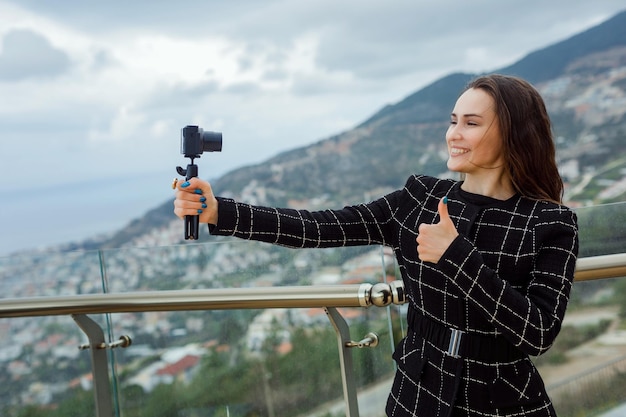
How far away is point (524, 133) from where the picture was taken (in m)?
1.25

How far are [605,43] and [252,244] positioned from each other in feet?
59.6

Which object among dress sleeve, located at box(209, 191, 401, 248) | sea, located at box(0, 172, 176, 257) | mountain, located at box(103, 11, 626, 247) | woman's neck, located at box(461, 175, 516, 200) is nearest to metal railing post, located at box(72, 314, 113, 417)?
dress sleeve, located at box(209, 191, 401, 248)

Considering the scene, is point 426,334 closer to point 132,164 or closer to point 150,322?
point 150,322

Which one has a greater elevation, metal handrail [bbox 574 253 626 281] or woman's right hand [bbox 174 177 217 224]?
woman's right hand [bbox 174 177 217 224]

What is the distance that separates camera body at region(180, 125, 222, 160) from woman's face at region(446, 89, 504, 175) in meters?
0.44

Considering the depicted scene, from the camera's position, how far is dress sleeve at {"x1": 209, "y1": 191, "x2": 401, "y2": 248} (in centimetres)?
136

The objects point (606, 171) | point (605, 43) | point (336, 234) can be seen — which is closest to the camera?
point (336, 234)

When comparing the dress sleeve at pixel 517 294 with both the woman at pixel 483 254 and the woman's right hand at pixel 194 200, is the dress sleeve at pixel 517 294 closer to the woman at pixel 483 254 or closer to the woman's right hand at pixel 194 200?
the woman at pixel 483 254

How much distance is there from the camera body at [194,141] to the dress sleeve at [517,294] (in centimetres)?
49

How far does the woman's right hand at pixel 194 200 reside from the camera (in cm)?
128

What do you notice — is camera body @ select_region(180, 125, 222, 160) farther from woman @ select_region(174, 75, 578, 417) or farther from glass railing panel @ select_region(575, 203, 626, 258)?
glass railing panel @ select_region(575, 203, 626, 258)

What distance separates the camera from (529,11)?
113 feet

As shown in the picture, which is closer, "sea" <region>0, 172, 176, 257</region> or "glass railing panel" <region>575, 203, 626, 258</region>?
"glass railing panel" <region>575, 203, 626, 258</region>

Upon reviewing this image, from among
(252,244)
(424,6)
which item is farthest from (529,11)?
(252,244)
